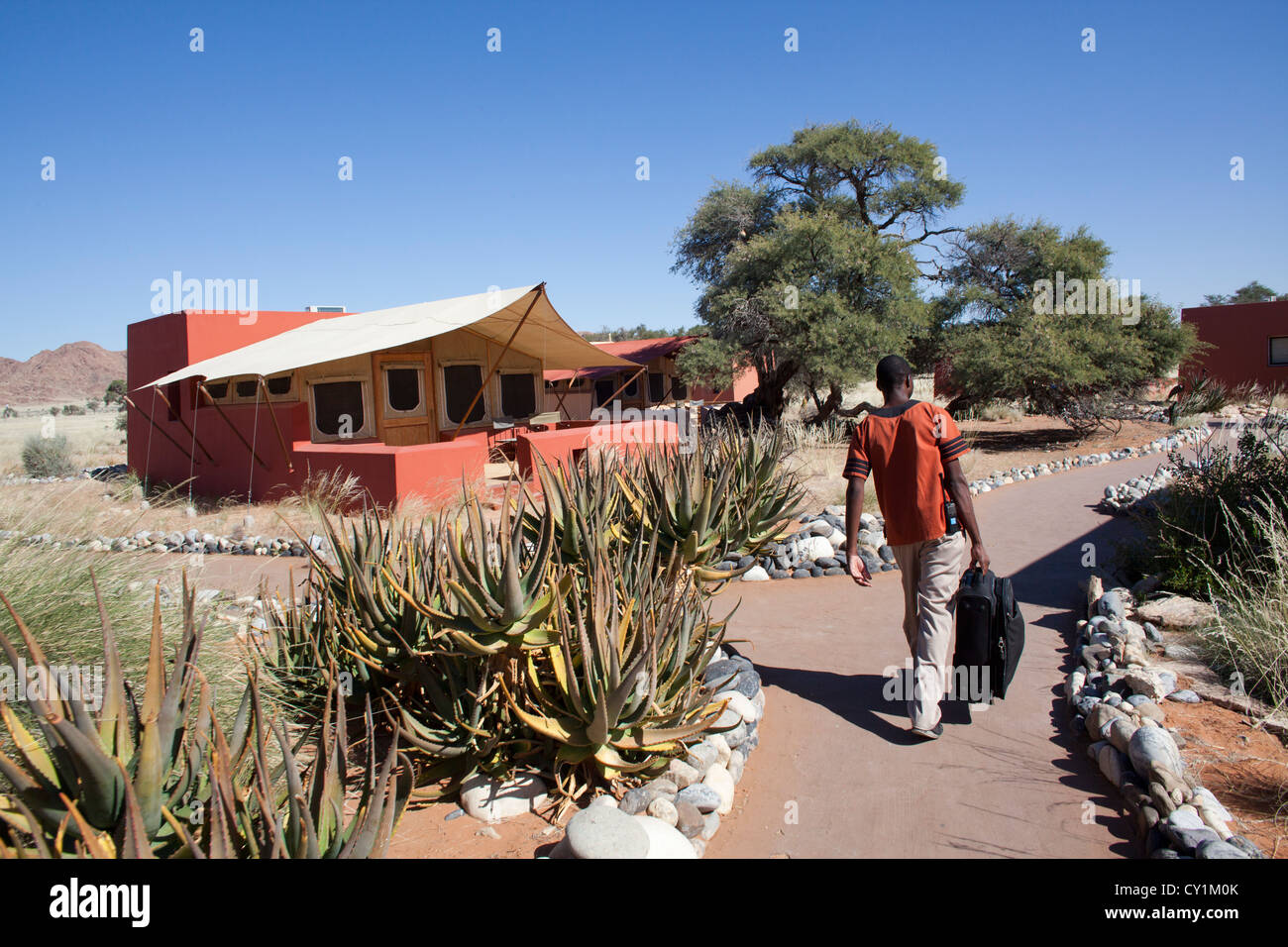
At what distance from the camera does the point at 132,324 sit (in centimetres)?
1617

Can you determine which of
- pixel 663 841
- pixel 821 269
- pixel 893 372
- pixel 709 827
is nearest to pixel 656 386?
pixel 821 269

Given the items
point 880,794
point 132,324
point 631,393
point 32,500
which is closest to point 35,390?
point 631,393

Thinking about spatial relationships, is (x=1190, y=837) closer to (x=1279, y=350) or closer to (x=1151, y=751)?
(x=1151, y=751)

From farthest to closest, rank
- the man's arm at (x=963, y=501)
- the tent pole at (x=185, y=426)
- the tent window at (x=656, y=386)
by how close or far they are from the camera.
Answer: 1. the tent window at (x=656, y=386)
2. the tent pole at (x=185, y=426)
3. the man's arm at (x=963, y=501)

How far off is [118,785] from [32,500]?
3.85 m

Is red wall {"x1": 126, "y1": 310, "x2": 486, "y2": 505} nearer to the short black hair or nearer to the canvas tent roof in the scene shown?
the canvas tent roof

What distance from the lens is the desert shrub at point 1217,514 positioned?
5.39m

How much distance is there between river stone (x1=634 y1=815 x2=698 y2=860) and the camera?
2.64 m

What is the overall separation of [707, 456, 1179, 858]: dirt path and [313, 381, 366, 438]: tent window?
982cm

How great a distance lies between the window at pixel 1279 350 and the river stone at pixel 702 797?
112 feet

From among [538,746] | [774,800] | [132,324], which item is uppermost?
[132,324]

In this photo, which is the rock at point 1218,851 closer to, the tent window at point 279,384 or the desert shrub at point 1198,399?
the tent window at point 279,384

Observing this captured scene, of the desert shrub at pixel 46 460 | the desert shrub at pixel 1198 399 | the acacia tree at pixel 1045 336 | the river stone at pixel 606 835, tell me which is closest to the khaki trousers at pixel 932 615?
the river stone at pixel 606 835
